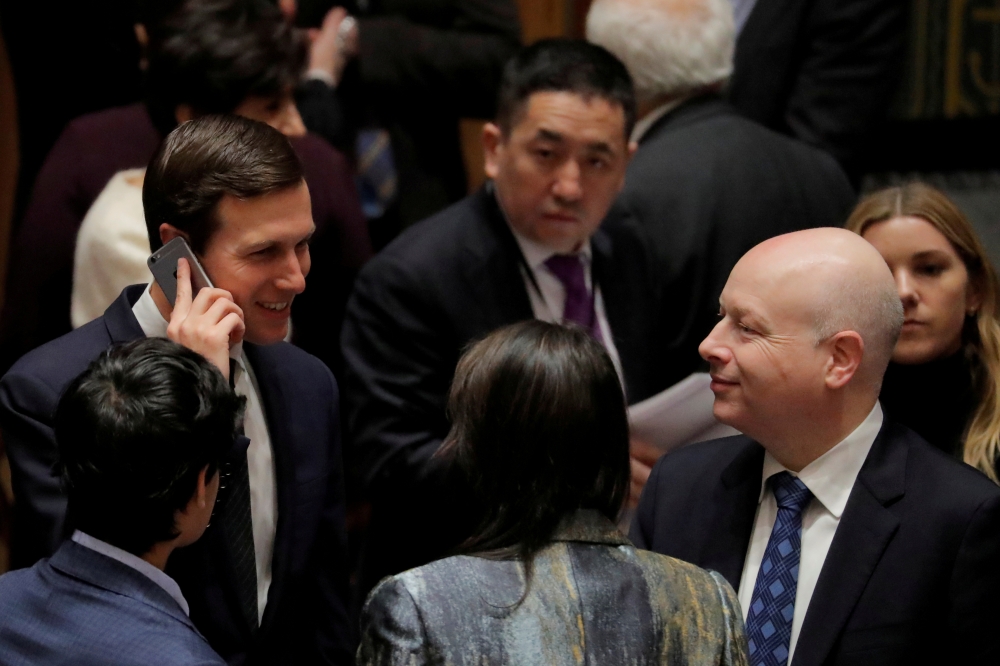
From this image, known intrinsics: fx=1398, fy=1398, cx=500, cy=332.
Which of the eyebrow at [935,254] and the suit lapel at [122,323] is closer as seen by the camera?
the suit lapel at [122,323]

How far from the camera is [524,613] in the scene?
2.04m

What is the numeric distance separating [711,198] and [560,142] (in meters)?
0.57

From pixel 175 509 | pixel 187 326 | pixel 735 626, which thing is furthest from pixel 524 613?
pixel 187 326

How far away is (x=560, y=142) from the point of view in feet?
11.2

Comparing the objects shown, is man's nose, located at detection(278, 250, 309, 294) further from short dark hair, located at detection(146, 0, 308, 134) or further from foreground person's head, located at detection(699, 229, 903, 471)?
short dark hair, located at detection(146, 0, 308, 134)

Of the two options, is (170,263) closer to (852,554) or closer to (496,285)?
(496,285)

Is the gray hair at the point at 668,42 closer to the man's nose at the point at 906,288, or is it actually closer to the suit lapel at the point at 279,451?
the man's nose at the point at 906,288

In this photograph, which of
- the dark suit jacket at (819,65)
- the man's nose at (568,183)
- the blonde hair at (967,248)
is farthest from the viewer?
the dark suit jacket at (819,65)

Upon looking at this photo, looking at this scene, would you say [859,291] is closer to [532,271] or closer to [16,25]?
[532,271]

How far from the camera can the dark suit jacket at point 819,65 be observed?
4.50 m

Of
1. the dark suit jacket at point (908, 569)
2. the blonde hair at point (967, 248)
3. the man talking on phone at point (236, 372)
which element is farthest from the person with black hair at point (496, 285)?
the dark suit jacket at point (908, 569)

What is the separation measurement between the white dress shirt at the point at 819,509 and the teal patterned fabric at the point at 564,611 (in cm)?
33

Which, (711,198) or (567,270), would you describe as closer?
(567,270)

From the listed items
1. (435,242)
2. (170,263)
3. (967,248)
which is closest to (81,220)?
(435,242)
